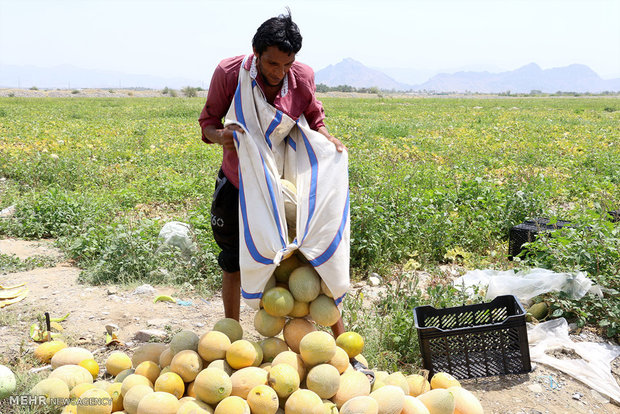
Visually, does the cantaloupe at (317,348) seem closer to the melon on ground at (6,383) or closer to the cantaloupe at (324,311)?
the cantaloupe at (324,311)

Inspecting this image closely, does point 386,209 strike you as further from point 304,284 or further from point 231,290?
point 304,284

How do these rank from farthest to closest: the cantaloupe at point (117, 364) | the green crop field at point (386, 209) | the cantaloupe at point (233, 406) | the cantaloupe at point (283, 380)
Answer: the green crop field at point (386, 209) < the cantaloupe at point (117, 364) < the cantaloupe at point (283, 380) < the cantaloupe at point (233, 406)

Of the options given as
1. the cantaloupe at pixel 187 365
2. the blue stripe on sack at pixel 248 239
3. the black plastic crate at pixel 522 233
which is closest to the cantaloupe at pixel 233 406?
the cantaloupe at pixel 187 365

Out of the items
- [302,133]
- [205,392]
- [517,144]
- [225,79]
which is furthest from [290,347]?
[517,144]

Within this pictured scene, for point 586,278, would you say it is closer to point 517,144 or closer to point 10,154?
point 517,144

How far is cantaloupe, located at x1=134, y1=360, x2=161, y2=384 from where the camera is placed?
2.22 metres

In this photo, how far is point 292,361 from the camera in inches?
82.7

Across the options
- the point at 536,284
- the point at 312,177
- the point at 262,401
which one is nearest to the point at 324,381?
the point at 262,401

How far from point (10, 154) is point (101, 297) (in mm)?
5935

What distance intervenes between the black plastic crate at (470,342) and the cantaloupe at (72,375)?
1.75 m

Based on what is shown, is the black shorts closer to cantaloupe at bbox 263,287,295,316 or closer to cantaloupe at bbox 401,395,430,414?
cantaloupe at bbox 263,287,295,316

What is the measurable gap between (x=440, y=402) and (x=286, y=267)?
3.08ft

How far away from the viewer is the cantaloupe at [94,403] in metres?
1.99

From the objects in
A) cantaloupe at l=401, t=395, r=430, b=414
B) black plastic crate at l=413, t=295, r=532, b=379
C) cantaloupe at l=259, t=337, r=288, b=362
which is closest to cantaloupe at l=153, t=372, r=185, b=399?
cantaloupe at l=259, t=337, r=288, b=362
